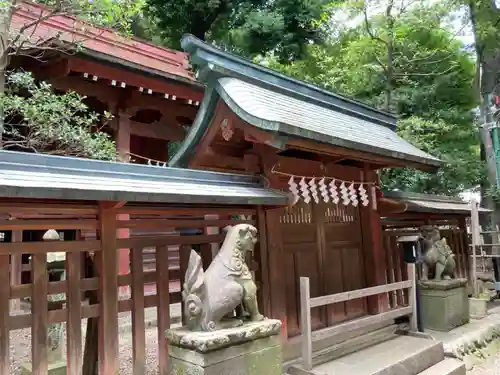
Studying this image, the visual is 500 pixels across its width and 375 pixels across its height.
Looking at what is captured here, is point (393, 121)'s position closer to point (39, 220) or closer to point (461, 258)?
point (461, 258)

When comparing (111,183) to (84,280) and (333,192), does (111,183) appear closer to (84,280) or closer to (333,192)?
(84,280)

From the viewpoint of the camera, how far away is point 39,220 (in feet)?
12.7

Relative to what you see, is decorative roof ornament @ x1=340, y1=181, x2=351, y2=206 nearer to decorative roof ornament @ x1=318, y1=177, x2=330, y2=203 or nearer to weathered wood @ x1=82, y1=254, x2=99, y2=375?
decorative roof ornament @ x1=318, y1=177, x2=330, y2=203

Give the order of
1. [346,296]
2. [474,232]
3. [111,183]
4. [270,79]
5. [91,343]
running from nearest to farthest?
[111,183] < [91,343] < [346,296] < [270,79] < [474,232]

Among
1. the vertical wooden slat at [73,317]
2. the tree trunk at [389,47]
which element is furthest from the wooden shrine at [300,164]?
the tree trunk at [389,47]

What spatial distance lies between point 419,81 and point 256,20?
23.9ft

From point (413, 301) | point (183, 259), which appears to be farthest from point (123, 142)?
point (413, 301)

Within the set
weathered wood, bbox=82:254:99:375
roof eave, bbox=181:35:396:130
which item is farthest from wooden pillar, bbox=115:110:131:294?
weathered wood, bbox=82:254:99:375

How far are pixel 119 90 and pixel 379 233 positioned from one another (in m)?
6.73

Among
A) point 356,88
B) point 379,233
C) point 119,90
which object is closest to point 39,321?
point 379,233

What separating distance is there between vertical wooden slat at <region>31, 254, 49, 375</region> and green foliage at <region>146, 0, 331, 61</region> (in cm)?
1398

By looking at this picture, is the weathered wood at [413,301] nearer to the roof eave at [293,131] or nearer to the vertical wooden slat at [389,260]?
the vertical wooden slat at [389,260]

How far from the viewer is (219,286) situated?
4352 millimetres

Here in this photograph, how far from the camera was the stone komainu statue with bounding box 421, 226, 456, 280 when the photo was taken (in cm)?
842
